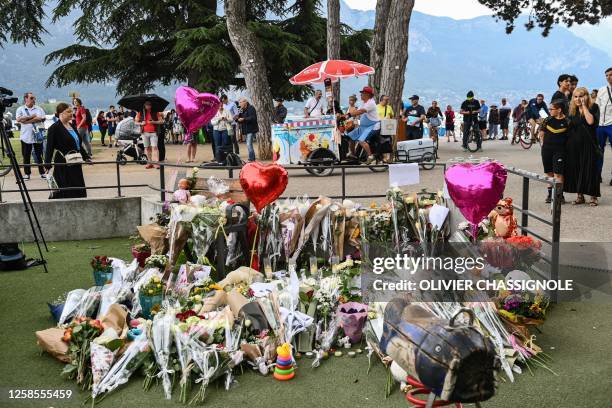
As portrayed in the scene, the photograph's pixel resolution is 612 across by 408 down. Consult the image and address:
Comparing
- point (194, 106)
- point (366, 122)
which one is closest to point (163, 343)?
point (194, 106)

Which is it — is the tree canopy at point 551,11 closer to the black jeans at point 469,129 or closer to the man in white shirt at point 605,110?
the black jeans at point 469,129

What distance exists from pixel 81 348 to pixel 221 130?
12102 millimetres

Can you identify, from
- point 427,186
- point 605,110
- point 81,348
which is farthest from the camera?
point 427,186

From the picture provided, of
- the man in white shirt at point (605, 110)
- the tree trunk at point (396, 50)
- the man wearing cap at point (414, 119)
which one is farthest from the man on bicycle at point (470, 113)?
the man in white shirt at point (605, 110)

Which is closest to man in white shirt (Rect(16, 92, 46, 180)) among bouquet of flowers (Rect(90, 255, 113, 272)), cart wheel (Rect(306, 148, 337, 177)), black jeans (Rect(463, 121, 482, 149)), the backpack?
cart wheel (Rect(306, 148, 337, 177))

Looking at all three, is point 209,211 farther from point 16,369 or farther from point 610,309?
point 610,309

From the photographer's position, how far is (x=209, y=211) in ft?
20.8

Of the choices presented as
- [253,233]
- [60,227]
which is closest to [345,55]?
[60,227]

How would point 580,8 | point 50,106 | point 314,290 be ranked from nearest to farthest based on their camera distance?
point 314,290
point 580,8
point 50,106

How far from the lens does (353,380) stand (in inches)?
174

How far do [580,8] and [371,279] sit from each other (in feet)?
73.5

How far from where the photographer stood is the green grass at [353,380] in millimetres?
4102

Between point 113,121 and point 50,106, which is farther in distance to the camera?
point 50,106

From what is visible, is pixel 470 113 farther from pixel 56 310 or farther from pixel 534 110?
pixel 56 310
